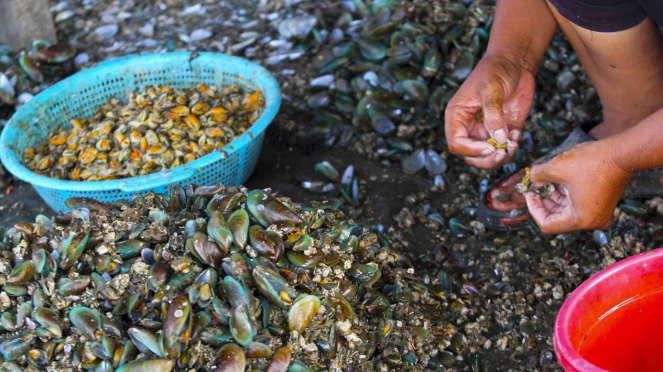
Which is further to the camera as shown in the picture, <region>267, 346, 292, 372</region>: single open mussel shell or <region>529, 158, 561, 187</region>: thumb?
<region>529, 158, 561, 187</region>: thumb

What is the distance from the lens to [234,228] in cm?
142

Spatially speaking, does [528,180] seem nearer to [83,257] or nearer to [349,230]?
[349,230]

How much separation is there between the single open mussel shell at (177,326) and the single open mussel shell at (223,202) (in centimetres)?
27

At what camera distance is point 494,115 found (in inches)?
68.1

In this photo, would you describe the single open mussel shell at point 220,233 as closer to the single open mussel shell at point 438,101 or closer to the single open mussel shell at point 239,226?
the single open mussel shell at point 239,226

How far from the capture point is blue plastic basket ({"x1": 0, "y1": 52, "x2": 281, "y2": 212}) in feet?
6.54

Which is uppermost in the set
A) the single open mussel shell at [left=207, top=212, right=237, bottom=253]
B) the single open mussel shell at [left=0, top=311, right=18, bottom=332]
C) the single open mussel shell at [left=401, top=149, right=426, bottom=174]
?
the single open mussel shell at [left=207, top=212, right=237, bottom=253]

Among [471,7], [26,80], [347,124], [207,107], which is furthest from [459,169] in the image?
[26,80]

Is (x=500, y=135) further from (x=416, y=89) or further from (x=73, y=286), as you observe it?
(x=73, y=286)

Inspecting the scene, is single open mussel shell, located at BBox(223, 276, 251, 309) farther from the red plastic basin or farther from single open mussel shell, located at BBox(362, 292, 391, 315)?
the red plastic basin

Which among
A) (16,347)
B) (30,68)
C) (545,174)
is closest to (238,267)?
(16,347)

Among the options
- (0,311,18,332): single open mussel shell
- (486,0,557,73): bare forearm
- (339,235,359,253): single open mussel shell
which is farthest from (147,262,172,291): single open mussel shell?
(486,0,557,73): bare forearm

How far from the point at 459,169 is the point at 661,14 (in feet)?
3.10

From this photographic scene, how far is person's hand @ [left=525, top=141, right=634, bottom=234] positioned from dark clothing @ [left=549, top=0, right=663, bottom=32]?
368 millimetres
